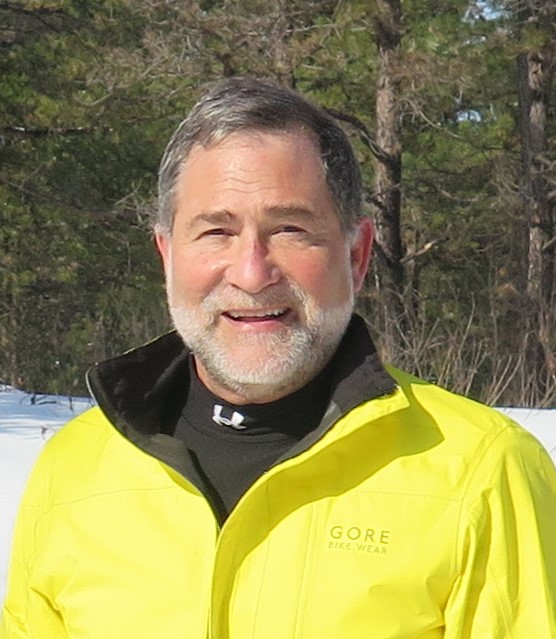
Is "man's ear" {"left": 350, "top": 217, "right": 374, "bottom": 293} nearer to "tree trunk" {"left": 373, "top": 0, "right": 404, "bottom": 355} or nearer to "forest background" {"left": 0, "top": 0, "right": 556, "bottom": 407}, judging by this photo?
"forest background" {"left": 0, "top": 0, "right": 556, "bottom": 407}

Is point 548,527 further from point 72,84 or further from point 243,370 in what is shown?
point 72,84

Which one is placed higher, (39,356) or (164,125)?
(164,125)

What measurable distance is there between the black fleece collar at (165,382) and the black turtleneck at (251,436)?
0.07m

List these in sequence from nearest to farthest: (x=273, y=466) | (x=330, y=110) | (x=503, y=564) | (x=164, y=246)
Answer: (x=503, y=564) → (x=273, y=466) → (x=164, y=246) → (x=330, y=110)

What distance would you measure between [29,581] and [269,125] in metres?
0.84

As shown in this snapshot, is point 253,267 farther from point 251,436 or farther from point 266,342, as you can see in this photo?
point 251,436

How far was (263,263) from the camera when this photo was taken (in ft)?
5.62

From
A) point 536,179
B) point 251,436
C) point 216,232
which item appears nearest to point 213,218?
point 216,232

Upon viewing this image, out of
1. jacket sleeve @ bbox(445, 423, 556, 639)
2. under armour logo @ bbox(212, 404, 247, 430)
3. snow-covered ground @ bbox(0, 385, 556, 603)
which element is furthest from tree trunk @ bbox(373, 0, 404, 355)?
jacket sleeve @ bbox(445, 423, 556, 639)

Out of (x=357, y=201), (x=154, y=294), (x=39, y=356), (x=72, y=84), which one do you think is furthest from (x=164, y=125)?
(x=357, y=201)

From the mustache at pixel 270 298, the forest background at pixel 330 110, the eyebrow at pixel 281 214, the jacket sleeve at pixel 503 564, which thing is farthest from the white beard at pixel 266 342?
the forest background at pixel 330 110

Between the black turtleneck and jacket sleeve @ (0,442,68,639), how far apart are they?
273mm

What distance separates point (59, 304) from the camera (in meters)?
15.2

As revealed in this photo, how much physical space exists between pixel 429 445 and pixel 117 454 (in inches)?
20.2
